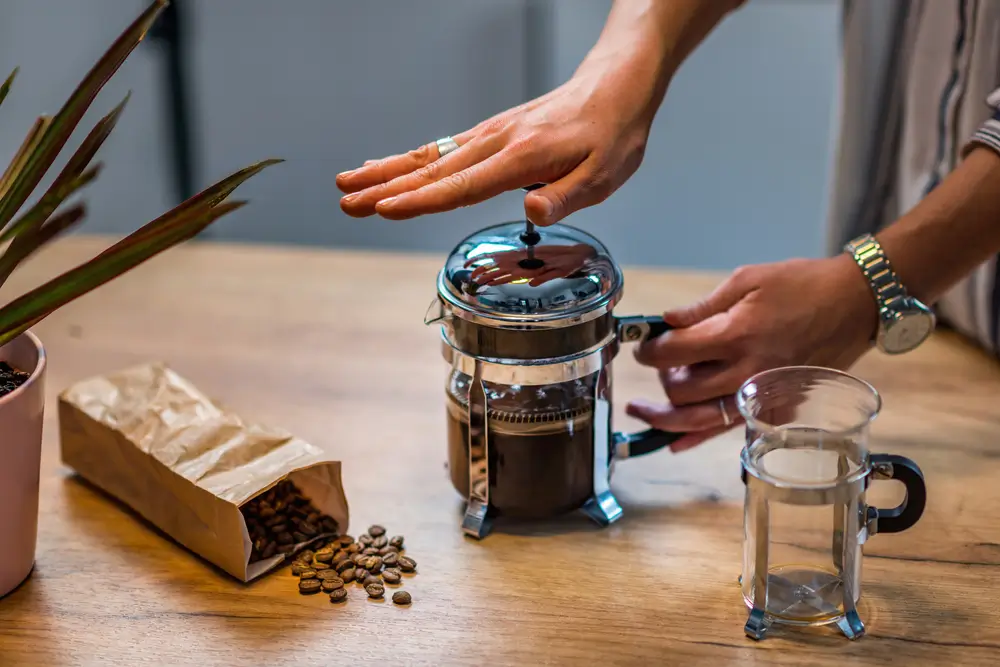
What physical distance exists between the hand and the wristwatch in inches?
10.7

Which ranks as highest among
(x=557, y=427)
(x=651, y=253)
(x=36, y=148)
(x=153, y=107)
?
(x=36, y=148)

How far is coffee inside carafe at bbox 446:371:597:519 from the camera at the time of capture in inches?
35.8

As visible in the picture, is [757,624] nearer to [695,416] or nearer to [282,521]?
[695,416]

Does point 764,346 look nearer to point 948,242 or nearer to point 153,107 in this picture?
point 948,242

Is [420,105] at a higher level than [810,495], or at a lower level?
lower

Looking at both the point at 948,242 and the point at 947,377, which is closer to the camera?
the point at 948,242

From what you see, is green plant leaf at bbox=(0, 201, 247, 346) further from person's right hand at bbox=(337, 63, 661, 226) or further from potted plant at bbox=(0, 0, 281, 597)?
person's right hand at bbox=(337, 63, 661, 226)

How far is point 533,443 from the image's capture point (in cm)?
91

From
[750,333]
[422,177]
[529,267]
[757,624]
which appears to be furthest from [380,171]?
[757,624]

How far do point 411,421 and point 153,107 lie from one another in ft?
5.39

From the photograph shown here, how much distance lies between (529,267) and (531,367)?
0.26 feet

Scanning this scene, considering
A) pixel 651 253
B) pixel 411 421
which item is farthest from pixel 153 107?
pixel 411 421

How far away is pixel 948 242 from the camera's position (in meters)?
1.00

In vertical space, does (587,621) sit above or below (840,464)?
below
